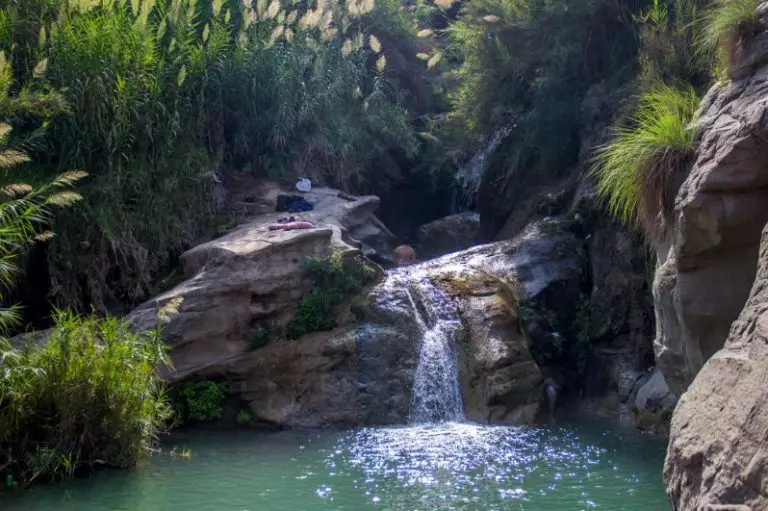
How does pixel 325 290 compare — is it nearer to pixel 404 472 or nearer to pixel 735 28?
pixel 404 472

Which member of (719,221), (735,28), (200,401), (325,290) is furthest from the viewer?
(325,290)

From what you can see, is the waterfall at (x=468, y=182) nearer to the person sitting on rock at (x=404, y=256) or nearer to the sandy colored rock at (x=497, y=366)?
the person sitting on rock at (x=404, y=256)

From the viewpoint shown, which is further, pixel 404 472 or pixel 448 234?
pixel 448 234

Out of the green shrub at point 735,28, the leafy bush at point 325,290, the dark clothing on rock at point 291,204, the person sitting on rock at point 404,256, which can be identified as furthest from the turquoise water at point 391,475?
the person sitting on rock at point 404,256

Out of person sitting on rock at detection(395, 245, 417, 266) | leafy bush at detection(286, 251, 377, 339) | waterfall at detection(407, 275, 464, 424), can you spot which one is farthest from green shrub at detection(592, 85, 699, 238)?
person sitting on rock at detection(395, 245, 417, 266)

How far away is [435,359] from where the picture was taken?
41.0 ft

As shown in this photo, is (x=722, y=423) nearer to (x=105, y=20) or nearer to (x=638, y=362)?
(x=638, y=362)

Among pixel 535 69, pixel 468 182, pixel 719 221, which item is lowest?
pixel 719 221

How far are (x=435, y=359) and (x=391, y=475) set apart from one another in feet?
12.4

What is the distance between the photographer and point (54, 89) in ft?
39.7

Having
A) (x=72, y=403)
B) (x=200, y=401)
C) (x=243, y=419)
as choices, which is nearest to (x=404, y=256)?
(x=243, y=419)

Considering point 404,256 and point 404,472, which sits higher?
point 404,256

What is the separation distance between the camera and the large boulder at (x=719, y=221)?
722cm

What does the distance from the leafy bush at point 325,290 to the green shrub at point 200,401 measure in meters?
1.38
